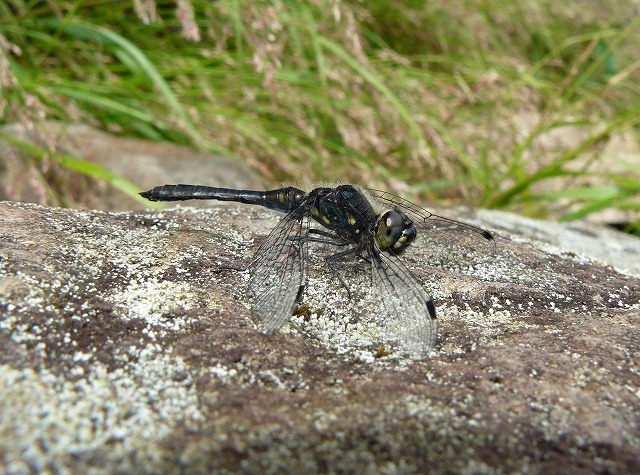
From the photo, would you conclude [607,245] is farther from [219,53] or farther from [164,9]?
[164,9]

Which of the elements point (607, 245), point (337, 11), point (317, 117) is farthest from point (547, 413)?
point (317, 117)

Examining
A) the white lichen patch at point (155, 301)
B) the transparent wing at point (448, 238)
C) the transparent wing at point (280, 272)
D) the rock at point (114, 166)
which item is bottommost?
the rock at point (114, 166)

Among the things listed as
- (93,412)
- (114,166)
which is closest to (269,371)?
(93,412)

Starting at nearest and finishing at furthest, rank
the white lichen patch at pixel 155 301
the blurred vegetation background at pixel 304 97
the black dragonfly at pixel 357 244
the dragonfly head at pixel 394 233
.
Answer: the white lichen patch at pixel 155 301 → the black dragonfly at pixel 357 244 → the dragonfly head at pixel 394 233 → the blurred vegetation background at pixel 304 97

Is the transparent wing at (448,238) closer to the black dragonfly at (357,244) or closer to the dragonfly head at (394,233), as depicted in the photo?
the black dragonfly at (357,244)

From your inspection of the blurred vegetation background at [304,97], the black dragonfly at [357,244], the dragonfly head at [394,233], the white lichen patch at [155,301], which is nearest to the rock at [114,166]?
the blurred vegetation background at [304,97]

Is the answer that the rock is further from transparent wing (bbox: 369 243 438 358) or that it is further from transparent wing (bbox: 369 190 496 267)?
transparent wing (bbox: 369 243 438 358)
